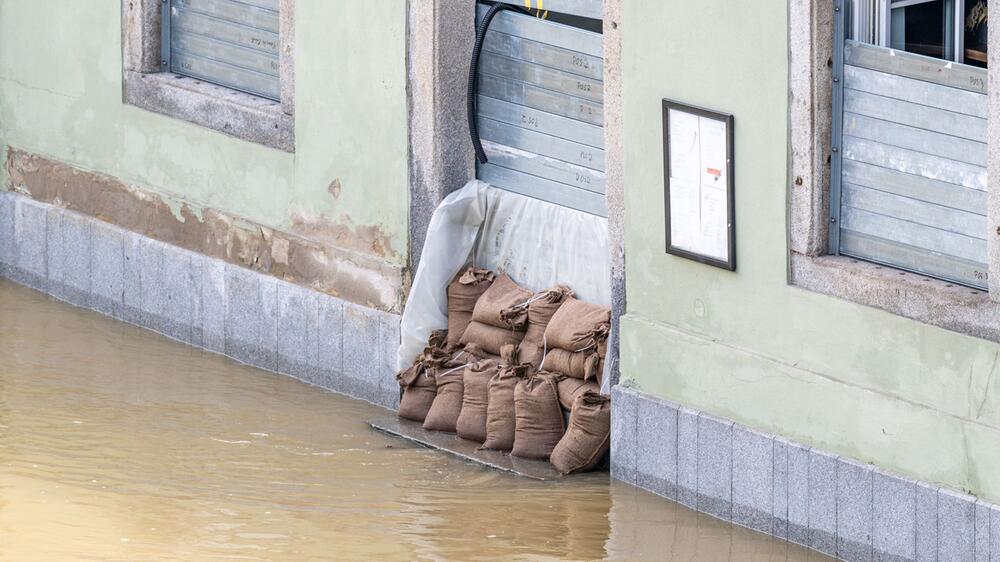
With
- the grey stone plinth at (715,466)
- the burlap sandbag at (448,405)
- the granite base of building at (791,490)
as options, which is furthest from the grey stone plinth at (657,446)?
the burlap sandbag at (448,405)

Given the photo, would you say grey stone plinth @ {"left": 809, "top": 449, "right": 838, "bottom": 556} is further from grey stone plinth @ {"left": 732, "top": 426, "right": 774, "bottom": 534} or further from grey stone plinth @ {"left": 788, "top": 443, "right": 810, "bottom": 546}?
grey stone plinth @ {"left": 732, "top": 426, "right": 774, "bottom": 534}

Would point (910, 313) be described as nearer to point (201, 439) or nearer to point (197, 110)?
point (201, 439)

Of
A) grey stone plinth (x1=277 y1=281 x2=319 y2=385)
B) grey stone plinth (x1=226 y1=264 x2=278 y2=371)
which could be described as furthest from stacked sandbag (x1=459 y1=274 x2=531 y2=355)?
grey stone plinth (x1=226 y1=264 x2=278 y2=371)

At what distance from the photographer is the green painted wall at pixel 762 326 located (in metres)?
8.27

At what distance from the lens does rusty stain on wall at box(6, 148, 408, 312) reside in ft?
37.5

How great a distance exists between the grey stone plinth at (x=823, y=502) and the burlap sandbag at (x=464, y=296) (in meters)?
2.72

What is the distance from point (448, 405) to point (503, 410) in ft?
1.65

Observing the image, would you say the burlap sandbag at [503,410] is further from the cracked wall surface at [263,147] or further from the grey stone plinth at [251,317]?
the grey stone plinth at [251,317]

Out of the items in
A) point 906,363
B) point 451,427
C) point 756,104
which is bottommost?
point 451,427

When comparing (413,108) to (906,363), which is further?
(413,108)

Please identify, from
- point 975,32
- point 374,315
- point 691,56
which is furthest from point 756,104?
point 374,315

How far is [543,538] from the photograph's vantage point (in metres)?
9.09

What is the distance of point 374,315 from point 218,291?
153 centimetres

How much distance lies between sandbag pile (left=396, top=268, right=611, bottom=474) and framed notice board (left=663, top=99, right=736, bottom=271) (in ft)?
2.90
